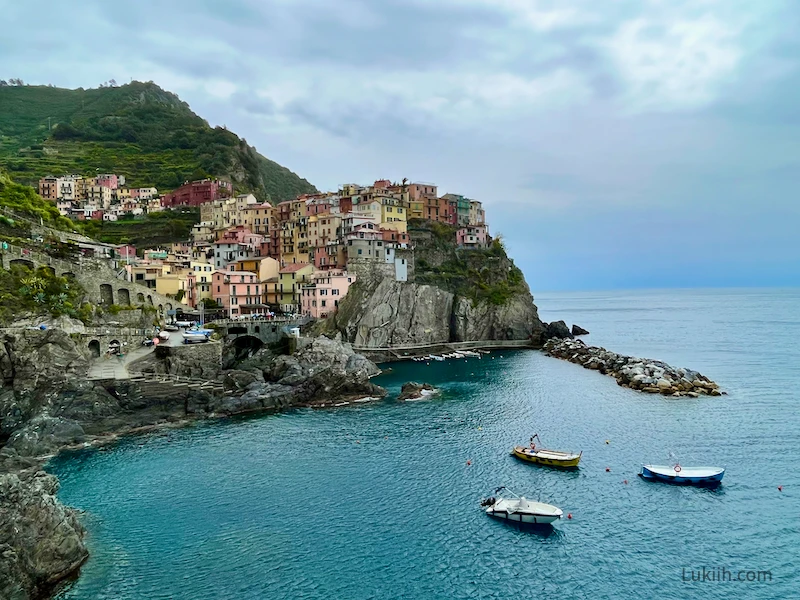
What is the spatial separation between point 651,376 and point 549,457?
99.8ft

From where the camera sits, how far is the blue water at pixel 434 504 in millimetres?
24062

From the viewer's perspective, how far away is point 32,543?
909 inches

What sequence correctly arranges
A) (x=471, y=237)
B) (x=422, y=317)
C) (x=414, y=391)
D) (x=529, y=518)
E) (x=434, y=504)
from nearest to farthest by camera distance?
(x=529, y=518)
(x=434, y=504)
(x=414, y=391)
(x=422, y=317)
(x=471, y=237)

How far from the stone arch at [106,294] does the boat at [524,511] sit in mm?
51720

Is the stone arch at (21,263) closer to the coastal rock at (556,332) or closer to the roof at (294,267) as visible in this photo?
the roof at (294,267)

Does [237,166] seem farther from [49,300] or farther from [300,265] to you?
[49,300]

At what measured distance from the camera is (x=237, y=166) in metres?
139

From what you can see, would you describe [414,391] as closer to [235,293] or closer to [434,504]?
[434,504]

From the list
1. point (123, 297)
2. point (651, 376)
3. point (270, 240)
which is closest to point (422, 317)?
point (270, 240)

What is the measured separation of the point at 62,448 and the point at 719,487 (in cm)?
4583

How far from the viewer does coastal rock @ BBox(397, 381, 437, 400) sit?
57.3m

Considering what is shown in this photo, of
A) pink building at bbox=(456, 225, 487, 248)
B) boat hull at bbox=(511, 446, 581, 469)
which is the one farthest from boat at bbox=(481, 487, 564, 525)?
pink building at bbox=(456, 225, 487, 248)

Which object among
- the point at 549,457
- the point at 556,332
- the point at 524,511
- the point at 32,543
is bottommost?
the point at 524,511

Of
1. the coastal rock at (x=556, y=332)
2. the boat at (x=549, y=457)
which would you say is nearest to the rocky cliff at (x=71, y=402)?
the boat at (x=549, y=457)
